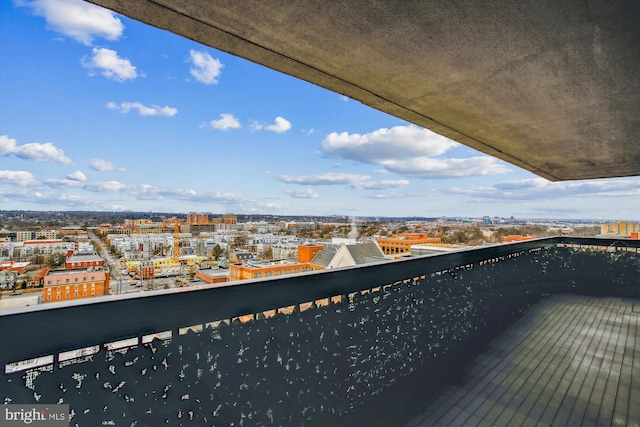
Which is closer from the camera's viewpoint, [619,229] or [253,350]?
[253,350]

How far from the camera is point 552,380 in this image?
278 cm

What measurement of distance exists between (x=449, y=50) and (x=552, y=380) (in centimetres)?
303

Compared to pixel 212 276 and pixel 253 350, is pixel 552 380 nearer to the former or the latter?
pixel 253 350

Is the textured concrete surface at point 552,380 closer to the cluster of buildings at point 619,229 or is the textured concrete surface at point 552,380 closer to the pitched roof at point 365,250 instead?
the cluster of buildings at point 619,229

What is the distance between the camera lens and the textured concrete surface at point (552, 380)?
7.44 feet

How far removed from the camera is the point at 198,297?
4.17 feet

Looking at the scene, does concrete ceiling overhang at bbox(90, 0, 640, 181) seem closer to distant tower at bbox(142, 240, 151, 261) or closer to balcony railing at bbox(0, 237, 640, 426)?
balcony railing at bbox(0, 237, 640, 426)

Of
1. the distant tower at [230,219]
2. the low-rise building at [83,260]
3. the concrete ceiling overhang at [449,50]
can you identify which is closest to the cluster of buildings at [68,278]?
the low-rise building at [83,260]

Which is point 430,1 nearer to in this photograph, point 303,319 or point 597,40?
point 597,40

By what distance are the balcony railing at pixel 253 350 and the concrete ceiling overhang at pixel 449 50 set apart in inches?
53.0

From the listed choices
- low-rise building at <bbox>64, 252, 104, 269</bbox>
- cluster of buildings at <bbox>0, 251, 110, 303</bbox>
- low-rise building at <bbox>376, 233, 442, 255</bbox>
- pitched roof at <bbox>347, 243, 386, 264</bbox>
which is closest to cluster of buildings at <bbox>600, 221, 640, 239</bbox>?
low-rise building at <bbox>376, 233, 442, 255</bbox>

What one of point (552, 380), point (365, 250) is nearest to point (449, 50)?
point (552, 380)

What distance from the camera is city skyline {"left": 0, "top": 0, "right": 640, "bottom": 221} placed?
557 cm

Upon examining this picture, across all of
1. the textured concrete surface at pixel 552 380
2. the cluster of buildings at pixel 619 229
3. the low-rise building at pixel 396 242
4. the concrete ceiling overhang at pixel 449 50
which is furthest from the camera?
the low-rise building at pixel 396 242
